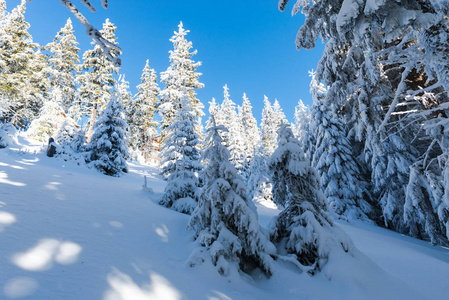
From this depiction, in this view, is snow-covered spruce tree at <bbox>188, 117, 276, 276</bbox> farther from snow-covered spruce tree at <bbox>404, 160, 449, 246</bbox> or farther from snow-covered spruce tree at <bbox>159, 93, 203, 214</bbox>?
snow-covered spruce tree at <bbox>404, 160, 449, 246</bbox>

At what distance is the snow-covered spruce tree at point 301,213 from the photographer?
19.4 ft

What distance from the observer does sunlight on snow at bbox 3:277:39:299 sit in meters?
2.46

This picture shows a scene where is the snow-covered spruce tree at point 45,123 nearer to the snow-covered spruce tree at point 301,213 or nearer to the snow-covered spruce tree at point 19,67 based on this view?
the snow-covered spruce tree at point 19,67

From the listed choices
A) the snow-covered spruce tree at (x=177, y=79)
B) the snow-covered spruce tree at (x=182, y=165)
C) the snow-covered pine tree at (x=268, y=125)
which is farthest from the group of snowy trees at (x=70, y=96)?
the snow-covered pine tree at (x=268, y=125)

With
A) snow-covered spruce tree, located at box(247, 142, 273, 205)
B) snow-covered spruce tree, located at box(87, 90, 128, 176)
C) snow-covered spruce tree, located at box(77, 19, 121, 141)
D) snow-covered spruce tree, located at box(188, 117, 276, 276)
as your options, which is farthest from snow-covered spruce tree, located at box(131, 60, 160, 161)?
snow-covered spruce tree, located at box(188, 117, 276, 276)

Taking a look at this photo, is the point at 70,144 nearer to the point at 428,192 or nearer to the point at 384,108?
the point at 384,108

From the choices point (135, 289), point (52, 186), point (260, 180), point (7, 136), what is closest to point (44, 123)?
point (7, 136)

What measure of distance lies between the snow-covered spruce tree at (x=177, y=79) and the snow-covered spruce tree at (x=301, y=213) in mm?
15205

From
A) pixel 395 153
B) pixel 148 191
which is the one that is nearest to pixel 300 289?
pixel 148 191

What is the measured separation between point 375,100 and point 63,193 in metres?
11.4

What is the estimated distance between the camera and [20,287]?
2.59m

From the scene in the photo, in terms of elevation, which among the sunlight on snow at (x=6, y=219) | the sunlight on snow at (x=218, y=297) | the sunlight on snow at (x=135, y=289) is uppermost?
the sunlight on snow at (x=6, y=219)

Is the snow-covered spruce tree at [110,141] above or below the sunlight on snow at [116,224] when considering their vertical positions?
above

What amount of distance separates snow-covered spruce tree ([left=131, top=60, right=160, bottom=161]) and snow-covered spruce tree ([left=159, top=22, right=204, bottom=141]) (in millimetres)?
9977
